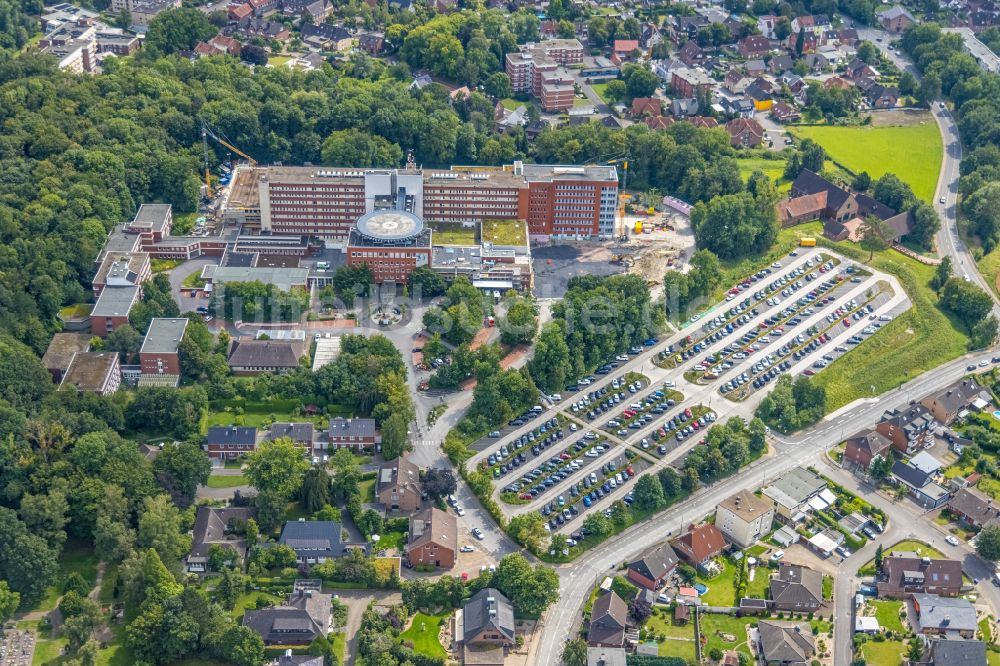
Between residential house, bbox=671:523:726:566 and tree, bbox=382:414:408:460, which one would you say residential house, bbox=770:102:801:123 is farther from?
tree, bbox=382:414:408:460

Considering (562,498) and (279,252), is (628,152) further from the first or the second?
(562,498)

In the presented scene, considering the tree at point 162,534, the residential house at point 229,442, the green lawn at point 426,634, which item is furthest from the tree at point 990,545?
the tree at point 162,534

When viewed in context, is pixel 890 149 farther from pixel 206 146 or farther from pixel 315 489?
pixel 315 489

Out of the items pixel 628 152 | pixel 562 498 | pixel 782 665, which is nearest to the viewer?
pixel 782 665

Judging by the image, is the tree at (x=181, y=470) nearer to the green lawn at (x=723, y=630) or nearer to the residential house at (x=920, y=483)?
the green lawn at (x=723, y=630)

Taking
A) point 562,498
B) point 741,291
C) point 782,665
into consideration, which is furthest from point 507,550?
point 741,291

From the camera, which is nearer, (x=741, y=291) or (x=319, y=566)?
(x=319, y=566)
